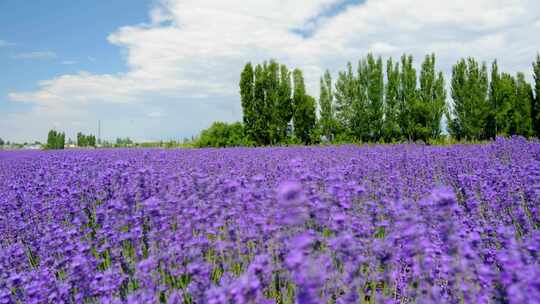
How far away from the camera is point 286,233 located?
1789 millimetres

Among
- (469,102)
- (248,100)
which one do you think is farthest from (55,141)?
(469,102)

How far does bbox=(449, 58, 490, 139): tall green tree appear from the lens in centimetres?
1970

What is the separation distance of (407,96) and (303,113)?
588 centimetres

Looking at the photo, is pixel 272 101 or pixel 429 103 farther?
pixel 272 101

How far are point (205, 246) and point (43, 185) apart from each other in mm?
3005

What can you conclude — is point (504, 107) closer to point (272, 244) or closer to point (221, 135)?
point (221, 135)

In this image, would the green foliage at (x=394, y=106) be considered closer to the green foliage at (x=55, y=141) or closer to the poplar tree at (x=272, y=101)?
the poplar tree at (x=272, y=101)

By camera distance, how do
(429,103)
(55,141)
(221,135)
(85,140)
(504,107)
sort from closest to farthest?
(429,103) → (504,107) → (221,135) → (55,141) → (85,140)

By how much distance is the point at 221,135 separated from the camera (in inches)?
941

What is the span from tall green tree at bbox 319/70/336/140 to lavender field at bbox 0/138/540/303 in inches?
676

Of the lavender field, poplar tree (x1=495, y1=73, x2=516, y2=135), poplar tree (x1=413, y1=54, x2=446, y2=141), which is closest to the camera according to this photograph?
the lavender field

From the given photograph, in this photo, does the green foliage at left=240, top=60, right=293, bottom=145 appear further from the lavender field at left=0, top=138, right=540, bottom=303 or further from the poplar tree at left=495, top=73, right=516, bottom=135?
the lavender field at left=0, top=138, right=540, bottom=303

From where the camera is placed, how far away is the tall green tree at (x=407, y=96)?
65.2 ft

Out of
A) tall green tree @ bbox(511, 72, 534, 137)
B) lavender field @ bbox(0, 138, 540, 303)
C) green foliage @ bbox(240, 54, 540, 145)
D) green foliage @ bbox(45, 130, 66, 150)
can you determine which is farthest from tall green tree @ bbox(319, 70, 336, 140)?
green foliage @ bbox(45, 130, 66, 150)
